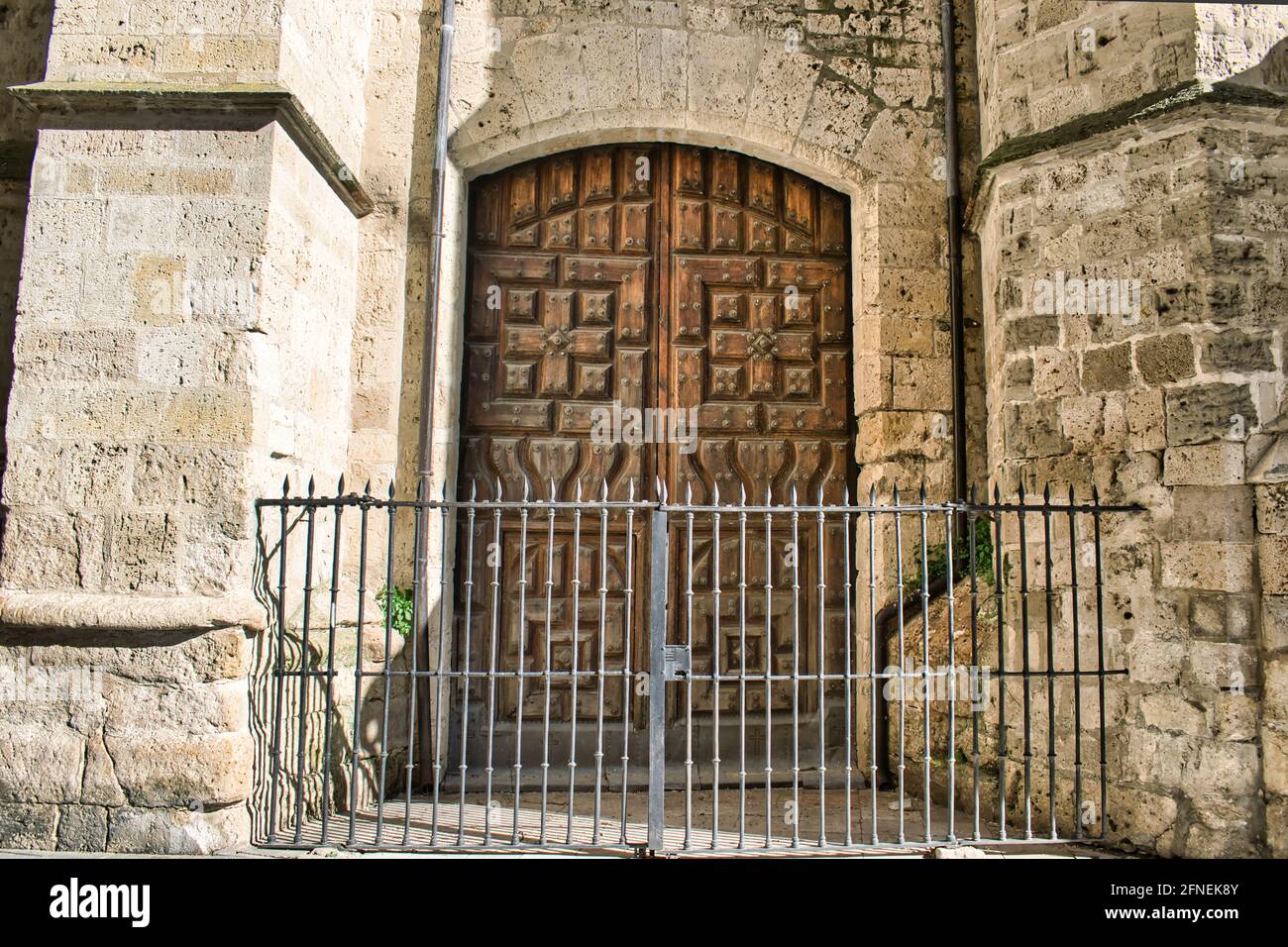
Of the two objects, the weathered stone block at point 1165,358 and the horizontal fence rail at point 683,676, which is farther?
the weathered stone block at point 1165,358

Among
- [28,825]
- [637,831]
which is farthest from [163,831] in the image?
[637,831]

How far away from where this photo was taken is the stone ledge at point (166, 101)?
3533mm

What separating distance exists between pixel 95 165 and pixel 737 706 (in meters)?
3.82

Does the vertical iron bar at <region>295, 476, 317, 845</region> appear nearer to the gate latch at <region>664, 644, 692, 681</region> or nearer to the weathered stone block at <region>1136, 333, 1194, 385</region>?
the gate latch at <region>664, 644, 692, 681</region>

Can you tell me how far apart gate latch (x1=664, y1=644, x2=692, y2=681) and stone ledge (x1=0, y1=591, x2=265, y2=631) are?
1.60 meters

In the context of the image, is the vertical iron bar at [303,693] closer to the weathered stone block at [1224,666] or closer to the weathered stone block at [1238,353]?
the weathered stone block at [1224,666]

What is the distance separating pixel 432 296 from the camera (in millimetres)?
4492

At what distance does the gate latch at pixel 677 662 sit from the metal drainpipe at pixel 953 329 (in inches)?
59.2

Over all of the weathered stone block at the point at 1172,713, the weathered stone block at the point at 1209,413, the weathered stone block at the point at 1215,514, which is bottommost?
the weathered stone block at the point at 1172,713

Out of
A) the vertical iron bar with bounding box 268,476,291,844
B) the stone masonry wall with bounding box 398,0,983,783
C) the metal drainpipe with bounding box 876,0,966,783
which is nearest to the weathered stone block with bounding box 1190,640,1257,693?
the metal drainpipe with bounding box 876,0,966,783

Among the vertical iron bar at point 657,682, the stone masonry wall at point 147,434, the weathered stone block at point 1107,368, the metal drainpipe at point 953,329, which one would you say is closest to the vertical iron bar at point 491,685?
the vertical iron bar at point 657,682

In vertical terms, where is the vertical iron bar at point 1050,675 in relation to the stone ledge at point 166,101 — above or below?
below

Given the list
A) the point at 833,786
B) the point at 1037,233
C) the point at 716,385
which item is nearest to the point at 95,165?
the point at 716,385

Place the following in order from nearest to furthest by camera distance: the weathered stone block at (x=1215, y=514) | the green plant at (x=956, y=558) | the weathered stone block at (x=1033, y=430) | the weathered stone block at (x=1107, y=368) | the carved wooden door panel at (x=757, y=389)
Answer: the weathered stone block at (x=1215, y=514) < the weathered stone block at (x=1107, y=368) < the weathered stone block at (x=1033, y=430) < the green plant at (x=956, y=558) < the carved wooden door panel at (x=757, y=389)
